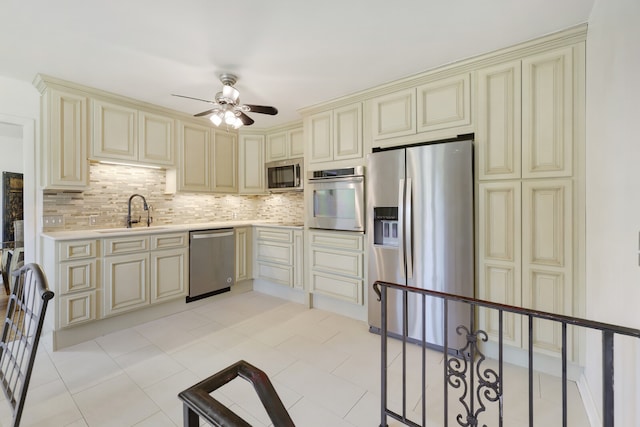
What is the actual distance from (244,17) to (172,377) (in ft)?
8.01

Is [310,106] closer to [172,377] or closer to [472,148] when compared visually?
[472,148]

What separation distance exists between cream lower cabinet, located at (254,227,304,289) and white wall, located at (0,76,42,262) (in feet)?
7.22

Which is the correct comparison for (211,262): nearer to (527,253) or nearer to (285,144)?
(285,144)

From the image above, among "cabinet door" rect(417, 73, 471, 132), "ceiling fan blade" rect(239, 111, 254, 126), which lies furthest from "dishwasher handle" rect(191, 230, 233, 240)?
"cabinet door" rect(417, 73, 471, 132)

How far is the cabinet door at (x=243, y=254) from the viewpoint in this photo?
12.2ft

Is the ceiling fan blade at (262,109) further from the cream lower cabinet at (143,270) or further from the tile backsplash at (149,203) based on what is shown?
the tile backsplash at (149,203)

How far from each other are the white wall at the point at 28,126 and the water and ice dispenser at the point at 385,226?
3.18m

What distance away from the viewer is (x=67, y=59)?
2230 mm

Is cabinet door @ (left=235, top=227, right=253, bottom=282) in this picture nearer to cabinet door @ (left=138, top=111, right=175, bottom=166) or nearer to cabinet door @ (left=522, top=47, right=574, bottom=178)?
cabinet door @ (left=138, top=111, right=175, bottom=166)

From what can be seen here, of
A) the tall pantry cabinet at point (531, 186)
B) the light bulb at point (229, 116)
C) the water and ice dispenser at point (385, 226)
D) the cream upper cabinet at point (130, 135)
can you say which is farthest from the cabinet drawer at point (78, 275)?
the tall pantry cabinet at point (531, 186)

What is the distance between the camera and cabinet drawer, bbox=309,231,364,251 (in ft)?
9.55

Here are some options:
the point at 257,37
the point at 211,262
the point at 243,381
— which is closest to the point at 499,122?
the point at 257,37

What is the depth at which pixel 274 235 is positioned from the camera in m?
3.69

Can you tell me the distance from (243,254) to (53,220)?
6.35 feet
